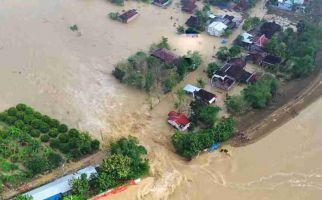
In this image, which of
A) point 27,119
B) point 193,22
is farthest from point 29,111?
point 193,22

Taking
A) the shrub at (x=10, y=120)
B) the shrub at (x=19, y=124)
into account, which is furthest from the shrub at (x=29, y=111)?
the shrub at (x=19, y=124)

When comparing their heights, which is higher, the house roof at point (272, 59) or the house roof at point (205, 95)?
the house roof at point (272, 59)

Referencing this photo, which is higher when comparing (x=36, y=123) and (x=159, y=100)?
(x=159, y=100)

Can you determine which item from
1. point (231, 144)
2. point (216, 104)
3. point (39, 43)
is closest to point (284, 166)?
point (231, 144)

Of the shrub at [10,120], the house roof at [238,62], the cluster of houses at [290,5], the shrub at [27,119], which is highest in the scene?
the cluster of houses at [290,5]

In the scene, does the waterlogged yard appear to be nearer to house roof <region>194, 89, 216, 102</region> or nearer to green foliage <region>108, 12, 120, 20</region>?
house roof <region>194, 89, 216, 102</region>

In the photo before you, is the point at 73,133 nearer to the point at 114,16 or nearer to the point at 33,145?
the point at 33,145

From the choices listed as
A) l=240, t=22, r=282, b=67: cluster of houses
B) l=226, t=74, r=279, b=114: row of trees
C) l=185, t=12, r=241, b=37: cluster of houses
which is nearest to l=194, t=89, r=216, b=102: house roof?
l=226, t=74, r=279, b=114: row of trees

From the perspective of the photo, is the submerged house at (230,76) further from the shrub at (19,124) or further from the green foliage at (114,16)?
the shrub at (19,124)
